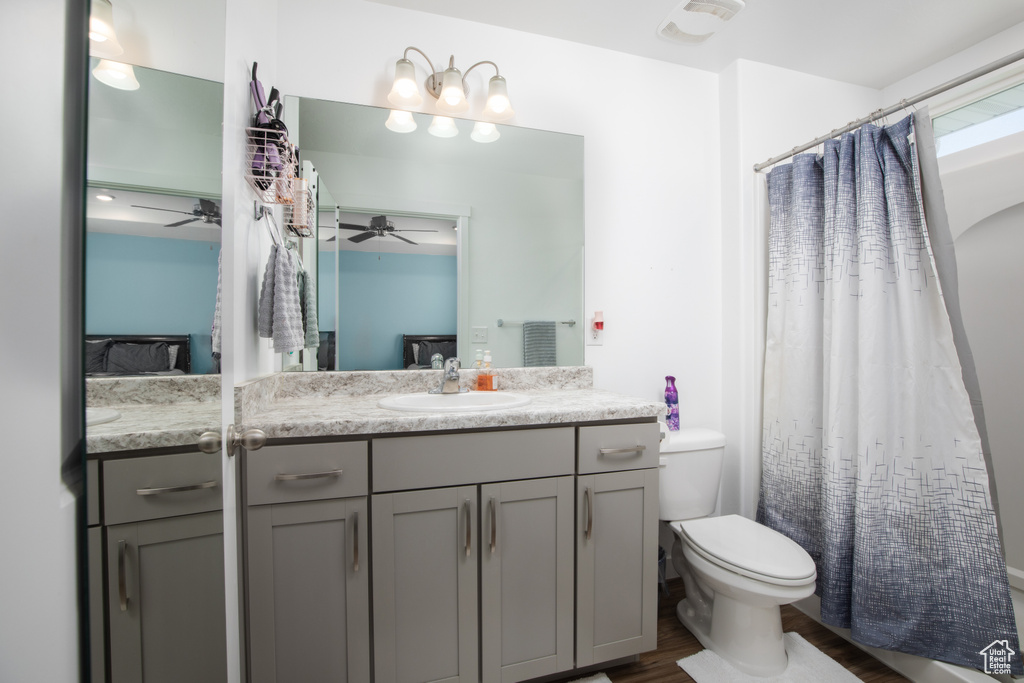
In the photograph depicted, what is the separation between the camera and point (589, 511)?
1384 mm

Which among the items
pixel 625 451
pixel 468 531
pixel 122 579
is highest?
pixel 122 579

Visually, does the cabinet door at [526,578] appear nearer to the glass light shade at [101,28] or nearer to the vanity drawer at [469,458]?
the vanity drawer at [469,458]

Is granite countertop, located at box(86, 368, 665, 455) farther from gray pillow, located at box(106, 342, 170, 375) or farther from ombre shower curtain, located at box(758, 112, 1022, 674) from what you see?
ombre shower curtain, located at box(758, 112, 1022, 674)

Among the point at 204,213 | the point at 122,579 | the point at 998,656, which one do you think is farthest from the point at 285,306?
the point at 998,656

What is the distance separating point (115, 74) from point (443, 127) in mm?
1567

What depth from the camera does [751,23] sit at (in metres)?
1.83

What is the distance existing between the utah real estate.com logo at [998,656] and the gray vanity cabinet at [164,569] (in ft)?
6.99

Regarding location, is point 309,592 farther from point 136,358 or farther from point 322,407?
point 136,358

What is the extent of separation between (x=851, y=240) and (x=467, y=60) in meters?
1.72

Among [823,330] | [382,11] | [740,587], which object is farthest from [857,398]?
[382,11]

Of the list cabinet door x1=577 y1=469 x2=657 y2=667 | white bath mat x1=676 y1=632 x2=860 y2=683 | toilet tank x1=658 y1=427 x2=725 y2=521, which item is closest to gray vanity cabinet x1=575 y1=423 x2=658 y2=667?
cabinet door x1=577 y1=469 x2=657 y2=667

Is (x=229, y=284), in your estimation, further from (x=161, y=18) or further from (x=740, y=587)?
(x=740, y=587)

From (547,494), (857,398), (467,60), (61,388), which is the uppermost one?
(467,60)

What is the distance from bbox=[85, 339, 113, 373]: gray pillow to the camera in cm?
37
